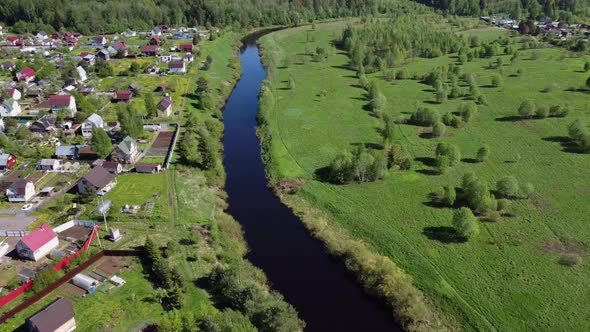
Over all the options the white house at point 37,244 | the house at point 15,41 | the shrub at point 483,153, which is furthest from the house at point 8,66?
the shrub at point 483,153

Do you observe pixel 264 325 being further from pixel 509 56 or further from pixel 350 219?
pixel 509 56

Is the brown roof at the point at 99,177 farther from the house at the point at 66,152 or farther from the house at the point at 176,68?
the house at the point at 176,68

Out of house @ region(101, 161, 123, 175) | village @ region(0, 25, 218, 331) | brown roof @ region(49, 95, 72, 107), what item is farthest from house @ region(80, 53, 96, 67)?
house @ region(101, 161, 123, 175)

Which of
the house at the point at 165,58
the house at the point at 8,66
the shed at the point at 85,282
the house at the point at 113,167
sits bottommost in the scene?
the shed at the point at 85,282

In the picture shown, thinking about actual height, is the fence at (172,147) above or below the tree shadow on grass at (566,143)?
above

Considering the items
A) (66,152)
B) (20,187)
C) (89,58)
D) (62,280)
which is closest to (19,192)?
(20,187)

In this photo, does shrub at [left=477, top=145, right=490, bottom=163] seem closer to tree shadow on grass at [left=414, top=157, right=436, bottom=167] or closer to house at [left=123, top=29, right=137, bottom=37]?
tree shadow on grass at [left=414, top=157, right=436, bottom=167]

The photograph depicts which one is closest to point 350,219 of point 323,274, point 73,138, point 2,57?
point 323,274

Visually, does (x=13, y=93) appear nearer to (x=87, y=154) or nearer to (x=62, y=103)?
(x=62, y=103)
